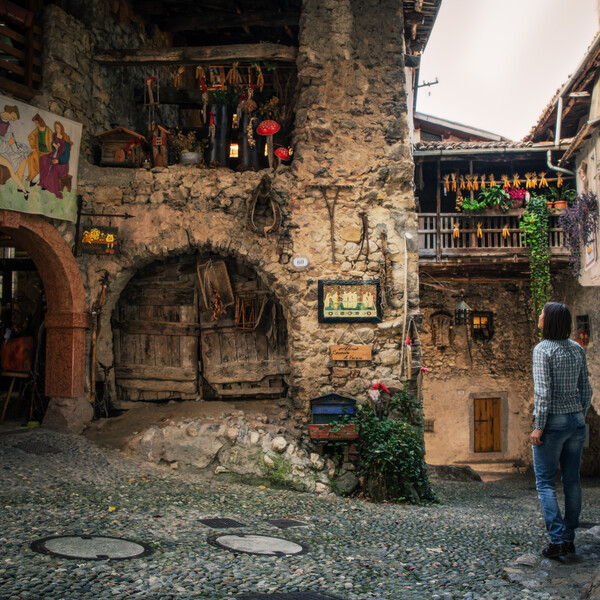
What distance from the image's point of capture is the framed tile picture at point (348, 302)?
321 inches

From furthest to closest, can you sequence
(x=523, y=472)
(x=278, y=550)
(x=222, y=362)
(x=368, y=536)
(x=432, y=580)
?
(x=523, y=472), (x=222, y=362), (x=368, y=536), (x=278, y=550), (x=432, y=580)

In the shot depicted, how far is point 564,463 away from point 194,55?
755 centimetres

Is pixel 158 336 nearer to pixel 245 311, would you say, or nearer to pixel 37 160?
pixel 245 311

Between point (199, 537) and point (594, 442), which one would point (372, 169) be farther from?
point (594, 442)

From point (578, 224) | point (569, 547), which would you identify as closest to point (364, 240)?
point (569, 547)

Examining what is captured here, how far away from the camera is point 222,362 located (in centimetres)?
902

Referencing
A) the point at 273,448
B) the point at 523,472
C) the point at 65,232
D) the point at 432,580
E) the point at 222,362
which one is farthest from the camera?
the point at 523,472

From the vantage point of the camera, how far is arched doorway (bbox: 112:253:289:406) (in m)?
8.94

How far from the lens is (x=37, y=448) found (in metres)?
7.25

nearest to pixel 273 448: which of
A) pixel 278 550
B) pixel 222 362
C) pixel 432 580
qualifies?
pixel 222 362

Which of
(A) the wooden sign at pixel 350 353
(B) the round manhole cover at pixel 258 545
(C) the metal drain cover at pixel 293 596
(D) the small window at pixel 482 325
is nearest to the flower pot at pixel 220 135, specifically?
(A) the wooden sign at pixel 350 353

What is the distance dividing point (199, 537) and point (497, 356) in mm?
11247

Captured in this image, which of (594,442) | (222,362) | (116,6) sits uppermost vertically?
(116,6)

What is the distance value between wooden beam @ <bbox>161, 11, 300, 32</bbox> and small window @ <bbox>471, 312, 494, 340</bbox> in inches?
309
